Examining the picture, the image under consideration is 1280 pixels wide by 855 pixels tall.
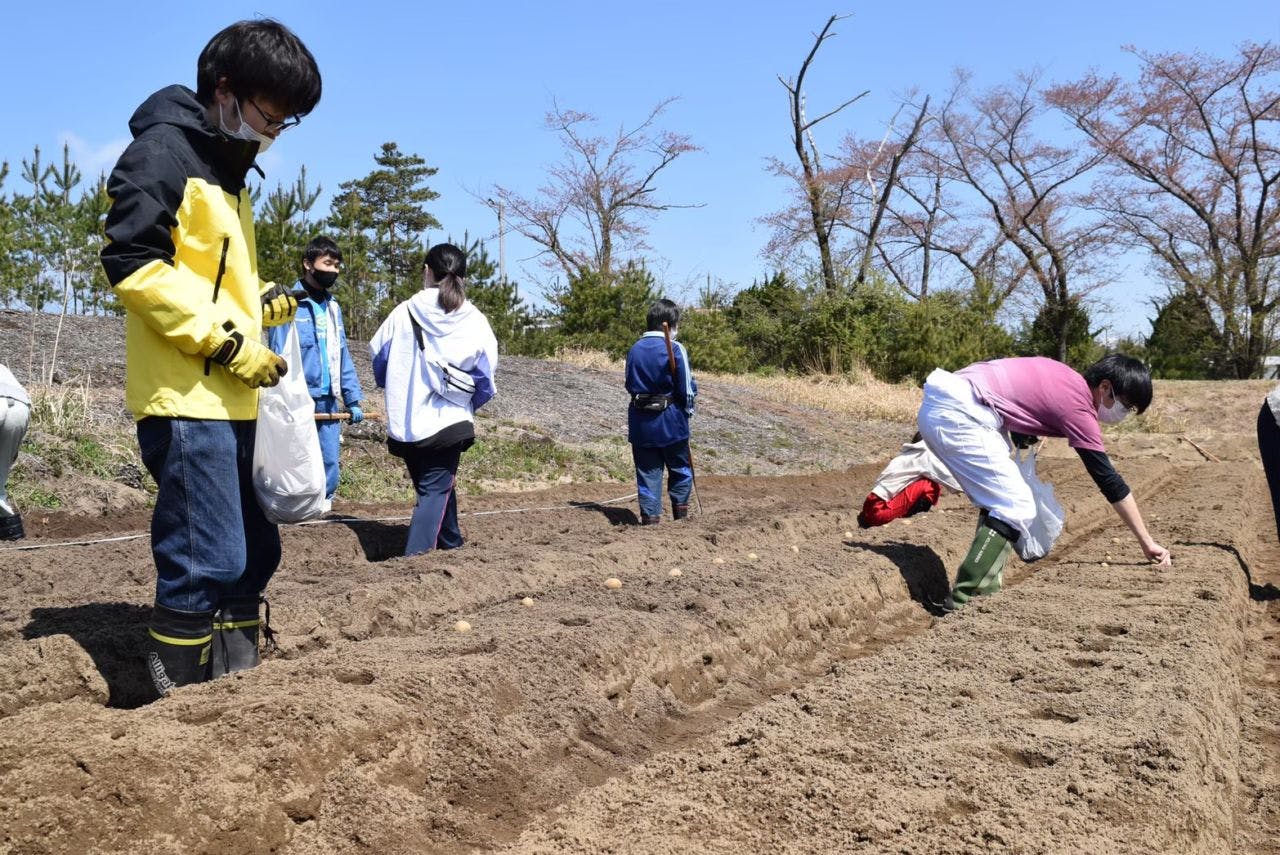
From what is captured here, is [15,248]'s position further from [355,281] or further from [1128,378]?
[1128,378]

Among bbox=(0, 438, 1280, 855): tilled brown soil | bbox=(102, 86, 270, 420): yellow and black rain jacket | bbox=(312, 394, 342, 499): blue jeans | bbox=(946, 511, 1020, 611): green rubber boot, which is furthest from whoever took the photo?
bbox=(312, 394, 342, 499): blue jeans

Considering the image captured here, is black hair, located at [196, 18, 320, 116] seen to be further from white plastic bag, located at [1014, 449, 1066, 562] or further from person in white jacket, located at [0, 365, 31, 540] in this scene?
white plastic bag, located at [1014, 449, 1066, 562]

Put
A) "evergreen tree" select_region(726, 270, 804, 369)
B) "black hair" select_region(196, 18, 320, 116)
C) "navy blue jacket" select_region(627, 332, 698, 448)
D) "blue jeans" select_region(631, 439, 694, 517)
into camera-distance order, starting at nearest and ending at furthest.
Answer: "black hair" select_region(196, 18, 320, 116) → "navy blue jacket" select_region(627, 332, 698, 448) → "blue jeans" select_region(631, 439, 694, 517) → "evergreen tree" select_region(726, 270, 804, 369)

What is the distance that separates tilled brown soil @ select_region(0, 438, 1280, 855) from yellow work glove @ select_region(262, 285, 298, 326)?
1.06 m

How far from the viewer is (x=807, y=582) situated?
5.43 meters

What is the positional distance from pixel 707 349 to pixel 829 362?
105 inches

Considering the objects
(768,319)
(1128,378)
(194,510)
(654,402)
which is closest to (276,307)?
(194,510)

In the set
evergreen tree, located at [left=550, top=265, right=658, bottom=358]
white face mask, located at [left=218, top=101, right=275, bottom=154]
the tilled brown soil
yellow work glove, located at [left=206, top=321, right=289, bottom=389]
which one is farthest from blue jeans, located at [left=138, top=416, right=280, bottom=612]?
evergreen tree, located at [left=550, top=265, right=658, bottom=358]

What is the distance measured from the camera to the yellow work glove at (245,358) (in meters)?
2.94

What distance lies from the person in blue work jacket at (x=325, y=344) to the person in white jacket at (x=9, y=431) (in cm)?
160

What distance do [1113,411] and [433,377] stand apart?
347cm

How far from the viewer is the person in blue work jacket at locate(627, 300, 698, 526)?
25.0 ft

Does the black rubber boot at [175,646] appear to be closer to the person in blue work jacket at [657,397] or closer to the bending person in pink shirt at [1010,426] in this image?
the bending person in pink shirt at [1010,426]

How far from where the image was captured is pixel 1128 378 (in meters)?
5.41
